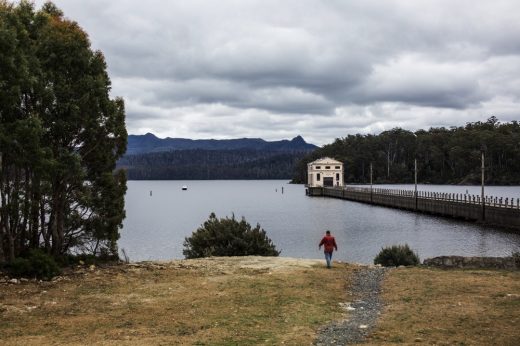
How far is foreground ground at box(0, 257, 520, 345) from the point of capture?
12.6 m

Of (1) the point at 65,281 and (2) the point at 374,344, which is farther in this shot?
(1) the point at 65,281

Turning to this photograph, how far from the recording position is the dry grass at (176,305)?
12680 millimetres

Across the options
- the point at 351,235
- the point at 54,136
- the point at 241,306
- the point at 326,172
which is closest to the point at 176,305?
the point at 241,306

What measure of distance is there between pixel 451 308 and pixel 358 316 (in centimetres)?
290

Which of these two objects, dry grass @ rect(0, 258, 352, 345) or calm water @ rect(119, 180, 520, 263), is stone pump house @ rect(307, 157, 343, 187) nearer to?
calm water @ rect(119, 180, 520, 263)

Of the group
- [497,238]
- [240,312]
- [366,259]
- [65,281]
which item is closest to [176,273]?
[65,281]

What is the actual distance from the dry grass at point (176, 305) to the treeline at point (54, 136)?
3285mm

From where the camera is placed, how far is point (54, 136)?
2256 cm

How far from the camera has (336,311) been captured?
50.8 feet

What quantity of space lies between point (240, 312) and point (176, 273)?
23.1 ft

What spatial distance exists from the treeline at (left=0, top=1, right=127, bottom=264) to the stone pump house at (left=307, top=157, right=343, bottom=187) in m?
141

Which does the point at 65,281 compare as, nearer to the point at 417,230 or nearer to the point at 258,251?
the point at 258,251

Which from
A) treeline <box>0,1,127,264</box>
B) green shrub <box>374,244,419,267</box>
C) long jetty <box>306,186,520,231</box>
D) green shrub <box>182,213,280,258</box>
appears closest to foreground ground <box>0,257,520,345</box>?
treeline <box>0,1,127,264</box>

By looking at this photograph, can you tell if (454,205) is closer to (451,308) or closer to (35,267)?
(451,308)
